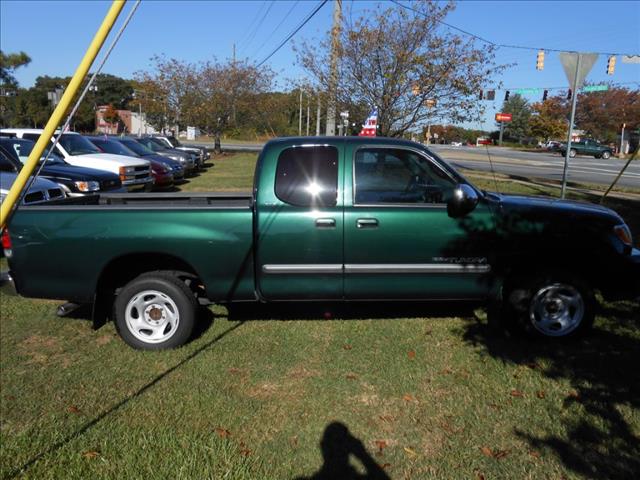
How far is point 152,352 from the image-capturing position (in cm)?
452

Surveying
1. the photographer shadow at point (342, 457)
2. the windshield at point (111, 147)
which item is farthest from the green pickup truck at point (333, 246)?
the windshield at point (111, 147)

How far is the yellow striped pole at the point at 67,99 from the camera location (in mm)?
1800

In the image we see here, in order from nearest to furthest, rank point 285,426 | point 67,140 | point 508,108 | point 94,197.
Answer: point 285,426, point 94,197, point 67,140, point 508,108

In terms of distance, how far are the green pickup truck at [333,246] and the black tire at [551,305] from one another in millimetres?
11

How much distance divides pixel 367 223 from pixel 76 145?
11.8 m

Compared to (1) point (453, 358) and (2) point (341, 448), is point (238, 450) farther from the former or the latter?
(1) point (453, 358)

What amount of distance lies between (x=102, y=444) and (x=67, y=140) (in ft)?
40.1

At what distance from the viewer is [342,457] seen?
3.13m

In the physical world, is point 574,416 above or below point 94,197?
Answer: below

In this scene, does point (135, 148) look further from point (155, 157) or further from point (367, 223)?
point (367, 223)

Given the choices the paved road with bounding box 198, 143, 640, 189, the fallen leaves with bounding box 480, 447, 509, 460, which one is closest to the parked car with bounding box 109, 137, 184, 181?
the paved road with bounding box 198, 143, 640, 189

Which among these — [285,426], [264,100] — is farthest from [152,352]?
[264,100]

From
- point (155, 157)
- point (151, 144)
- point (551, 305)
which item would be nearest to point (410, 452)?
point (551, 305)

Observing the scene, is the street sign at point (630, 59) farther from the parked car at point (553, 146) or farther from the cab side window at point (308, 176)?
the parked car at point (553, 146)
